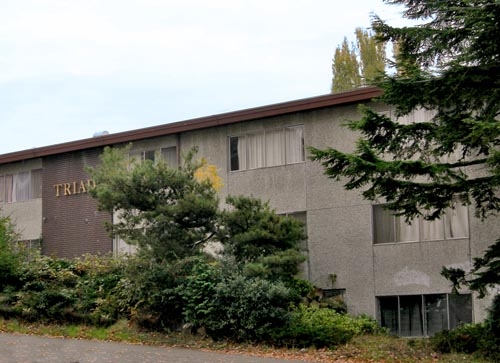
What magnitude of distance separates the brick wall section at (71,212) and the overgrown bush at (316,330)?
1084cm

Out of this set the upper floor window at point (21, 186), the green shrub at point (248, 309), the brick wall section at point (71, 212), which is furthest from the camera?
the upper floor window at point (21, 186)

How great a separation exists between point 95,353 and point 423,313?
9141mm

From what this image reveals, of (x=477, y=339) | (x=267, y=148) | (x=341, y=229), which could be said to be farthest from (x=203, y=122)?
(x=477, y=339)

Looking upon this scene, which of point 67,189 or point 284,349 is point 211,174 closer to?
point 67,189

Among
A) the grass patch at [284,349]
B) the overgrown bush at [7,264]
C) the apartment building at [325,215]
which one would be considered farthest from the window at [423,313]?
the overgrown bush at [7,264]

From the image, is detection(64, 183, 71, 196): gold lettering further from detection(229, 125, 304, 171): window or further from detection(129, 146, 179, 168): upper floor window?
detection(229, 125, 304, 171): window

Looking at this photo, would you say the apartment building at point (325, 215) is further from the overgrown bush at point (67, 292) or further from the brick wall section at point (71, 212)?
the overgrown bush at point (67, 292)

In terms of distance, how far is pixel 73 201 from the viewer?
3044cm

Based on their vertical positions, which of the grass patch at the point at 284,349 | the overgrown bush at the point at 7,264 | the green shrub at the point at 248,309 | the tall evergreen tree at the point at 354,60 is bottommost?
the grass patch at the point at 284,349

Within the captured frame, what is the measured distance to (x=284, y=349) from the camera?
65.3ft

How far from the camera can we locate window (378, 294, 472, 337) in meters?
22.4

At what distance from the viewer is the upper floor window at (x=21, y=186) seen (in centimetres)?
3188

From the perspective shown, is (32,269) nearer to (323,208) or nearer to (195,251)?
(195,251)

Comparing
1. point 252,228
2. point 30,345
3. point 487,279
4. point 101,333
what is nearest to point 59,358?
point 30,345
